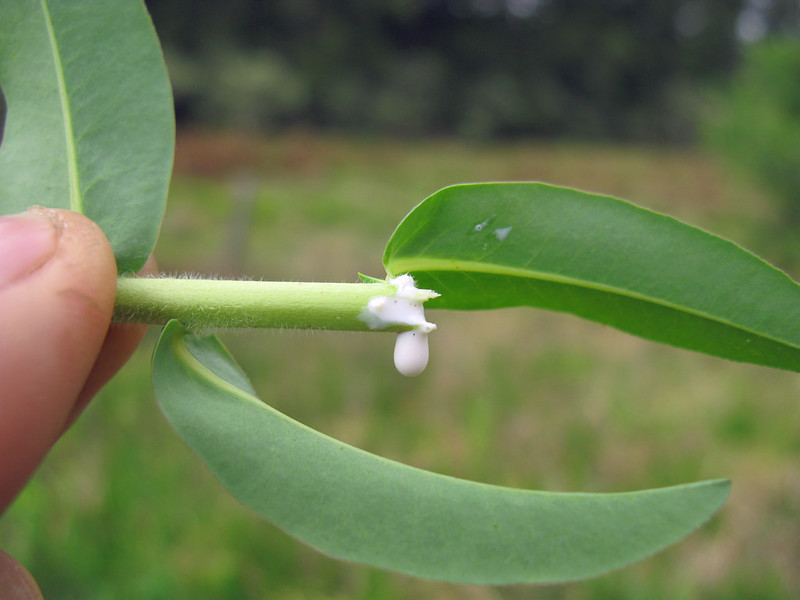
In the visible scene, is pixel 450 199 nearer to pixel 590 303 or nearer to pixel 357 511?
pixel 590 303

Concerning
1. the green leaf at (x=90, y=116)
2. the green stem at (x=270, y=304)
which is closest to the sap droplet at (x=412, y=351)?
the green stem at (x=270, y=304)

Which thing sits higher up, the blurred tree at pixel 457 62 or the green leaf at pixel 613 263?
the green leaf at pixel 613 263

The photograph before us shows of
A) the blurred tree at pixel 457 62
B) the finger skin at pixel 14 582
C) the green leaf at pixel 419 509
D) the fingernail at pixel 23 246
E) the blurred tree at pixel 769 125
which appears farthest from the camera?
the blurred tree at pixel 457 62

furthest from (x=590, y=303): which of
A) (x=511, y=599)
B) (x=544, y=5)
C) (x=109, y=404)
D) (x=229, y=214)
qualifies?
(x=544, y=5)

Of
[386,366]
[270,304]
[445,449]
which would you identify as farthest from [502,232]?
[386,366]

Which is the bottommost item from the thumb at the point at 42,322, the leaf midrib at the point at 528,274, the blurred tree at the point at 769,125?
the blurred tree at the point at 769,125

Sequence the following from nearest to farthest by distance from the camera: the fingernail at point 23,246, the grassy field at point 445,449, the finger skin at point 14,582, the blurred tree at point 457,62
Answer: the fingernail at point 23,246
the finger skin at point 14,582
the grassy field at point 445,449
the blurred tree at point 457,62

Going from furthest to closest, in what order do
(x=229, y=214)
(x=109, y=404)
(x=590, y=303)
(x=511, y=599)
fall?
(x=229, y=214) → (x=109, y=404) → (x=511, y=599) → (x=590, y=303)

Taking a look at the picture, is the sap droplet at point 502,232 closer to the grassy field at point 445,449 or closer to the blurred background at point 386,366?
the grassy field at point 445,449
